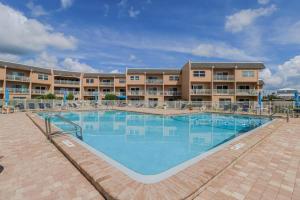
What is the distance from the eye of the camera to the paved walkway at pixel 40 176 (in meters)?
2.65

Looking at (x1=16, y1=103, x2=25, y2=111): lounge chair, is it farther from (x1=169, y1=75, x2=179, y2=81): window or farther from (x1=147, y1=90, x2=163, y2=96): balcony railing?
(x1=169, y1=75, x2=179, y2=81): window

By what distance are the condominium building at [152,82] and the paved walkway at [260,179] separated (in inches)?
895

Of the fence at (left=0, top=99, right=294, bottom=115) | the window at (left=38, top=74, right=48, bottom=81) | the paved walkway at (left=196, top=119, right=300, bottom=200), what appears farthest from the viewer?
the window at (left=38, top=74, right=48, bottom=81)

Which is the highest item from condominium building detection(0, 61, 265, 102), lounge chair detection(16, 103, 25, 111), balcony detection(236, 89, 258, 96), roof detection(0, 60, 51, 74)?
roof detection(0, 60, 51, 74)

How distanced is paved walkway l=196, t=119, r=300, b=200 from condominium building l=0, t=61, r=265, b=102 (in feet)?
74.6

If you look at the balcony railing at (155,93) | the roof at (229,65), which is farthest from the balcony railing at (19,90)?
the roof at (229,65)

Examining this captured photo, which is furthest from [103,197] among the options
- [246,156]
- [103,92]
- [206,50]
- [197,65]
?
[206,50]

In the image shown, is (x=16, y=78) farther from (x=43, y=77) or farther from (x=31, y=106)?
(x=31, y=106)

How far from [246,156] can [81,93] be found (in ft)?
118

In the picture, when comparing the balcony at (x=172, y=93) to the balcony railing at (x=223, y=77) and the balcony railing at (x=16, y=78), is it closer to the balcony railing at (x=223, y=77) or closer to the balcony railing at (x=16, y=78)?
the balcony railing at (x=223, y=77)

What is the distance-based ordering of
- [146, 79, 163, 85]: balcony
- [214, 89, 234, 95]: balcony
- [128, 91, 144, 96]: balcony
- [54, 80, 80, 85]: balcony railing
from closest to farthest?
1. [214, 89, 234, 95]: balcony
2. [146, 79, 163, 85]: balcony
3. [128, 91, 144, 96]: balcony
4. [54, 80, 80, 85]: balcony railing

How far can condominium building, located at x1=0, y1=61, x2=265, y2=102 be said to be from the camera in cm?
2575

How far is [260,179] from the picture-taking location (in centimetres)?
311

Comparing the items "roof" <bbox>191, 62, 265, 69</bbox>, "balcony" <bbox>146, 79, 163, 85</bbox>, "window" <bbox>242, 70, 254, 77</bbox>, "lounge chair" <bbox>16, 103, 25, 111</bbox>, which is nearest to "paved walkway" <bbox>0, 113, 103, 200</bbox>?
"lounge chair" <bbox>16, 103, 25, 111</bbox>
